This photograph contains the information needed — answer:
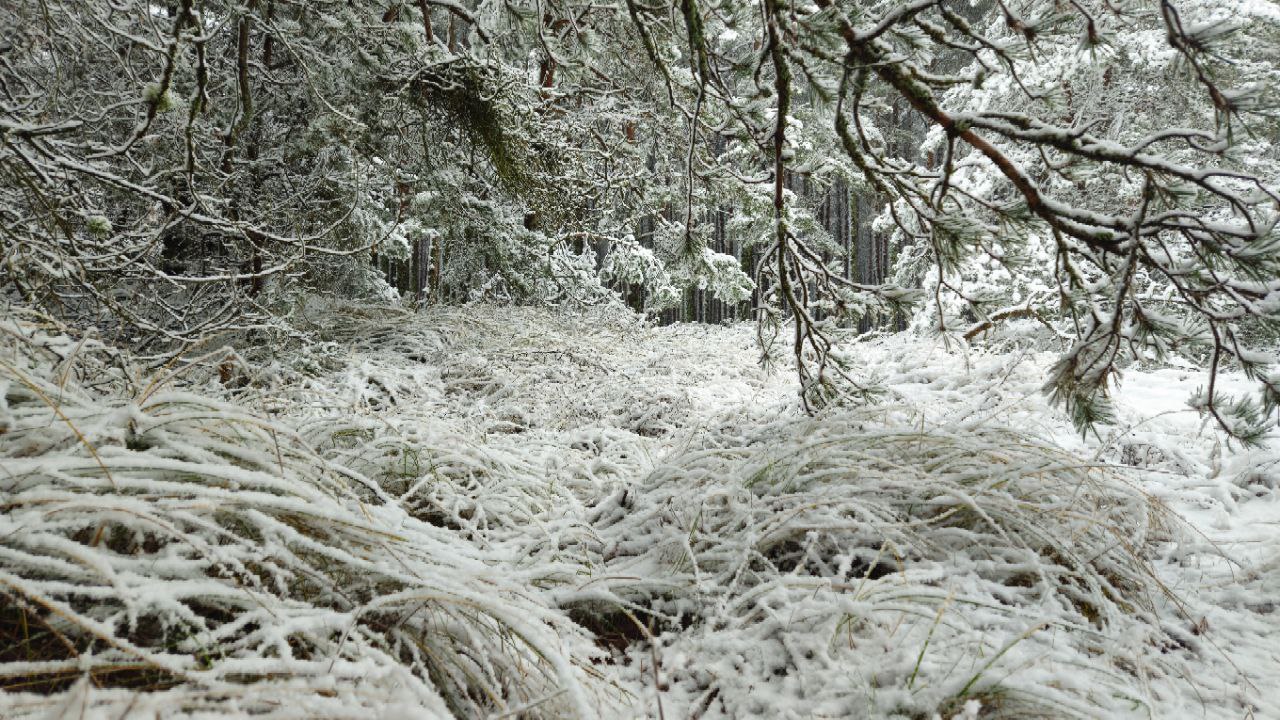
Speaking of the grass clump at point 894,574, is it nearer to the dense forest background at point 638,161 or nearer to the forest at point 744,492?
the forest at point 744,492

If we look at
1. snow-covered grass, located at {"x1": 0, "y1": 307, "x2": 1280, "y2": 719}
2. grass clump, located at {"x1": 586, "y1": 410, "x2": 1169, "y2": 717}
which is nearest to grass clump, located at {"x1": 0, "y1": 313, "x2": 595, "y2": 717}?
snow-covered grass, located at {"x1": 0, "y1": 307, "x2": 1280, "y2": 719}

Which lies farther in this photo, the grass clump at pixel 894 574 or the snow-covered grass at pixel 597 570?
the grass clump at pixel 894 574

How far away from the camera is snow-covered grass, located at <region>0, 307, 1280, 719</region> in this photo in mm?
951

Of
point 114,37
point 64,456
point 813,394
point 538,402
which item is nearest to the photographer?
point 64,456

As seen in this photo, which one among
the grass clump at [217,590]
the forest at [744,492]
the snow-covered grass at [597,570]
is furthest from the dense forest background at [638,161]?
the grass clump at [217,590]

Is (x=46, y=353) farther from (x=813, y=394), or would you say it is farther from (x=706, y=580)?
(x=813, y=394)

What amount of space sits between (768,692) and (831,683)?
0.13 metres

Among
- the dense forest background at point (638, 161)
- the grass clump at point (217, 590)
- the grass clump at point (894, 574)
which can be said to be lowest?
the grass clump at point (894, 574)

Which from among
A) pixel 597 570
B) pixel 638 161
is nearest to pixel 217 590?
pixel 597 570

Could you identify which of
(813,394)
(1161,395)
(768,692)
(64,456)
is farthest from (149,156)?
(1161,395)

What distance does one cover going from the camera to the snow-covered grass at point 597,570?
0.95 m

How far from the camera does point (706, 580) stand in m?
1.63

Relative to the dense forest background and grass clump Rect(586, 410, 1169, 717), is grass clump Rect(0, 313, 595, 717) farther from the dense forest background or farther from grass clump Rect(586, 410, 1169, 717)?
the dense forest background

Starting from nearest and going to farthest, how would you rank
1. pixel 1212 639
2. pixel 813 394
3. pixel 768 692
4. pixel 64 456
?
pixel 64 456 → pixel 768 692 → pixel 1212 639 → pixel 813 394
